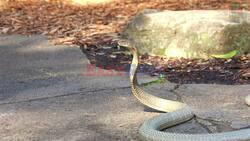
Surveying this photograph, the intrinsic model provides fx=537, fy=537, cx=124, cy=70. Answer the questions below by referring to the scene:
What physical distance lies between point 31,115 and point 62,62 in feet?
4.92

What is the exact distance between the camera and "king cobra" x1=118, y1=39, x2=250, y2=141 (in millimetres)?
3096

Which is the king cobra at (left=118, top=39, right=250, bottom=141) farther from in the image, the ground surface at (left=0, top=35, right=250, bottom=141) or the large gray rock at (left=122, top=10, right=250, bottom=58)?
the large gray rock at (left=122, top=10, right=250, bottom=58)

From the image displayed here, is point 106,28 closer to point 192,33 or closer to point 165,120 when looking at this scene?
point 192,33

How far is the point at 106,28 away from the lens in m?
6.44

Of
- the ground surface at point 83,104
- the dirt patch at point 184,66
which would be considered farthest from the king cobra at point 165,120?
the dirt patch at point 184,66

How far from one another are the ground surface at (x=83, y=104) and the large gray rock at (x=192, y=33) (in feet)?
2.28

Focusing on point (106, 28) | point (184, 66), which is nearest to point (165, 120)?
point (184, 66)

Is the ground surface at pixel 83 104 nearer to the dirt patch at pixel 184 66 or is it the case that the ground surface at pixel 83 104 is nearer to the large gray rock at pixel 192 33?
the dirt patch at pixel 184 66

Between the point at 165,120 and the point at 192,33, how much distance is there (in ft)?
6.13

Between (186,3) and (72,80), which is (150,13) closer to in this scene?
(72,80)

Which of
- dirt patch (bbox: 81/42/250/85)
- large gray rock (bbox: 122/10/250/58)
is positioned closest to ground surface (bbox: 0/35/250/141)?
dirt patch (bbox: 81/42/250/85)

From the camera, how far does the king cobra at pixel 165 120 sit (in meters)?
3.10

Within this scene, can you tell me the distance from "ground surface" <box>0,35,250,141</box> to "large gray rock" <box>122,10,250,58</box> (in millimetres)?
696

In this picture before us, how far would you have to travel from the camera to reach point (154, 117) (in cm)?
345
